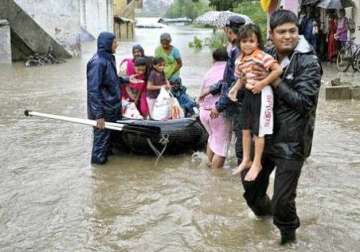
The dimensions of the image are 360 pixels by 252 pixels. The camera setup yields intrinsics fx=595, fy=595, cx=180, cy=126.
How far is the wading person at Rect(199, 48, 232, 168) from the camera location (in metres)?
→ 6.71

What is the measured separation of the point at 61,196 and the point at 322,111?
238 inches

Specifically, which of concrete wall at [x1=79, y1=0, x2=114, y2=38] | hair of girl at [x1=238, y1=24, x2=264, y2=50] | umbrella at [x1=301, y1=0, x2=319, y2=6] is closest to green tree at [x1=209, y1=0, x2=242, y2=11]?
umbrella at [x1=301, y1=0, x2=319, y2=6]

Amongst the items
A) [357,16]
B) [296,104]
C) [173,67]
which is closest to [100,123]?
A: [173,67]

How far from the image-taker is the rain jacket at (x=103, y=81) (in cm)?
684

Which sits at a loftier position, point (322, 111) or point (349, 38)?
point (349, 38)

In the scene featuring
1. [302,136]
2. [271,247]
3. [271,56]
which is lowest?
[271,247]

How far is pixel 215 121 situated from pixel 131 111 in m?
1.40

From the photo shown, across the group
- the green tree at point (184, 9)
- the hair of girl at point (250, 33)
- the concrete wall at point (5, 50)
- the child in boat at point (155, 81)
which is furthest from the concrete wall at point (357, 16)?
the green tree at point (184, 9)

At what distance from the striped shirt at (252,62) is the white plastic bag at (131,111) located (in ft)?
11.0

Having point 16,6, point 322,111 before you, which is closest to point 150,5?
point 16,6

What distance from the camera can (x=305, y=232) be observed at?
5.09m

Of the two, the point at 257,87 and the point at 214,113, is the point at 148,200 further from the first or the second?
the point at 257,87

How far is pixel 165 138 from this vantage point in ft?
24.2

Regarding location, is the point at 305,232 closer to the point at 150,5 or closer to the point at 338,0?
the point at 338,0
